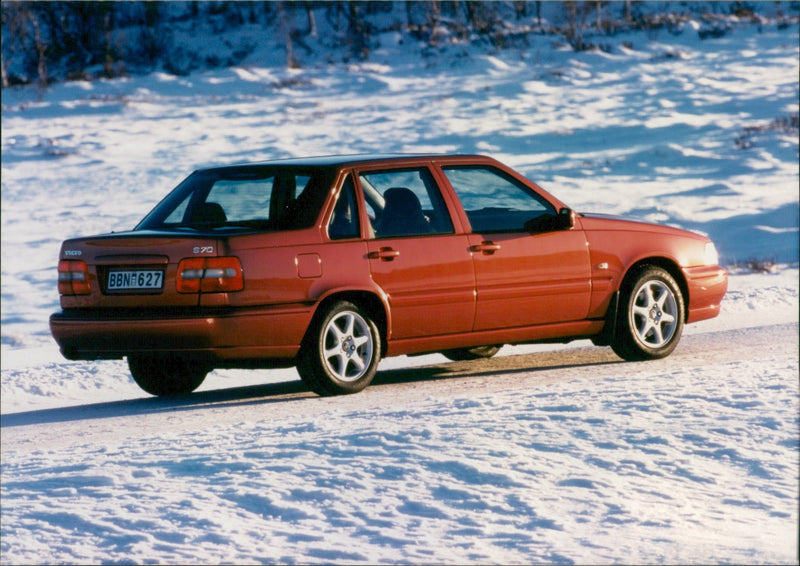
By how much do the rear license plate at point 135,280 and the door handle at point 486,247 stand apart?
208cm

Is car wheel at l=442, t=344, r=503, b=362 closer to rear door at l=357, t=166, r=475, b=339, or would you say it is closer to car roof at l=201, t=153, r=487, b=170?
rear door at l=357, t=166, r=475, b=339

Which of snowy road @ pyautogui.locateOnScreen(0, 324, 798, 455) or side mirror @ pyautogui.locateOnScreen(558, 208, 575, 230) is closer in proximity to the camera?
snowy road @ pyautogui.locateOnScreen(0, 324, 798, 455)

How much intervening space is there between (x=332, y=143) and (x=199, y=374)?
19252 mm

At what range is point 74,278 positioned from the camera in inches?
348

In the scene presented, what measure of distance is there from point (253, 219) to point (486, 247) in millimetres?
1563

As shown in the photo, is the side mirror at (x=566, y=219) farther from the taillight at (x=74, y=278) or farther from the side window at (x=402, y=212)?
the taillight at (x=74, y=278)

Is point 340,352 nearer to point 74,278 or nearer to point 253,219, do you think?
point 253,219

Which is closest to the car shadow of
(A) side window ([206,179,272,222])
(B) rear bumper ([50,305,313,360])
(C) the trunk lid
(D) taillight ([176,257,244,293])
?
(B) rear bumper ([50,305,313,360])

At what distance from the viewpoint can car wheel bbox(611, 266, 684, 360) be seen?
993 cm

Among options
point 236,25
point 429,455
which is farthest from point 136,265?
point 236,25

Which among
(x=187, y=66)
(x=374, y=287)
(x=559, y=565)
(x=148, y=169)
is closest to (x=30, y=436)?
(x=374, y=287)

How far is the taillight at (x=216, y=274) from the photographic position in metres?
8.38

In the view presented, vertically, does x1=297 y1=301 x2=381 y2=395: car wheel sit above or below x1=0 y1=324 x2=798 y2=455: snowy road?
above

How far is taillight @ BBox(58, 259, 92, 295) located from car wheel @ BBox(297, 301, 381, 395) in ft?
4.62
